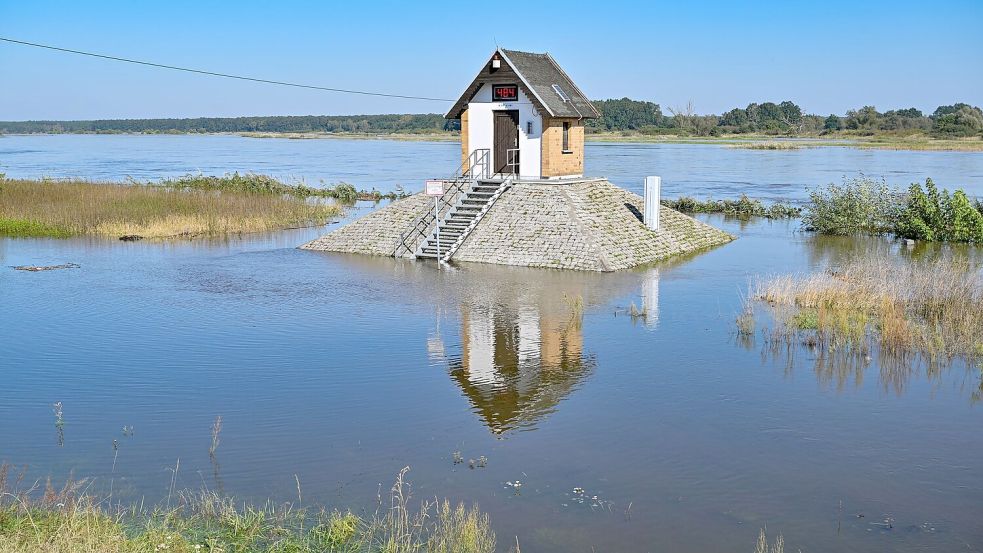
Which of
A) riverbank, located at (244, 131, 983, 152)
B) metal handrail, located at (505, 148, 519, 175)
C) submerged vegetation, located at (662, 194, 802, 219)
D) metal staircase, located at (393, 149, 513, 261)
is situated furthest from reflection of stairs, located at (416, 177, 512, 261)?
riverbank, located at (244, 131, 983, 152)

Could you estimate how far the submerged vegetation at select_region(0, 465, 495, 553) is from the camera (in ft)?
28.8

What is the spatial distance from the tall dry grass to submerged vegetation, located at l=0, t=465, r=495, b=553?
10759 millimetres

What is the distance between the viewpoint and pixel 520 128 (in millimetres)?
30625

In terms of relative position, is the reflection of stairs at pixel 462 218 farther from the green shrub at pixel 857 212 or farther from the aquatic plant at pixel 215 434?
the aquatic plant at pixel 215 434

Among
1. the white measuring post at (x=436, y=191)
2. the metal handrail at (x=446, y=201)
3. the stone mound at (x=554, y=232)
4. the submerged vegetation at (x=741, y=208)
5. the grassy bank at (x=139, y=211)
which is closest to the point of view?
the stone mound at (x=554, y=232)

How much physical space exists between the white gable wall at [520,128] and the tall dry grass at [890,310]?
33.6 feet

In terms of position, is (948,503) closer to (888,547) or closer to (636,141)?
(888,547)

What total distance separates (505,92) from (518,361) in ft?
51.9

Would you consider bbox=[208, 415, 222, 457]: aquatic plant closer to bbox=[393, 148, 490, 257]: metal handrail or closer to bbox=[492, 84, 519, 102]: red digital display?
Result: bbox=[393, 148, 490, 257]: metal handrail

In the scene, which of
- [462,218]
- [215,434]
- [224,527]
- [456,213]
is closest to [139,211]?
[456,213]

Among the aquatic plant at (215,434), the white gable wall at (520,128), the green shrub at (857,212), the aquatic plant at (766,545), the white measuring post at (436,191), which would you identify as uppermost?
the white gable wall at (520,128)

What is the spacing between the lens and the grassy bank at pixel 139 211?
36.7m

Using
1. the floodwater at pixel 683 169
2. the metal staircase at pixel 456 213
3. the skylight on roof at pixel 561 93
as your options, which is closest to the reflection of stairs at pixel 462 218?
the metal staircase at pixel 456 213

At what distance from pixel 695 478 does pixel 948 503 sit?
2.85m
